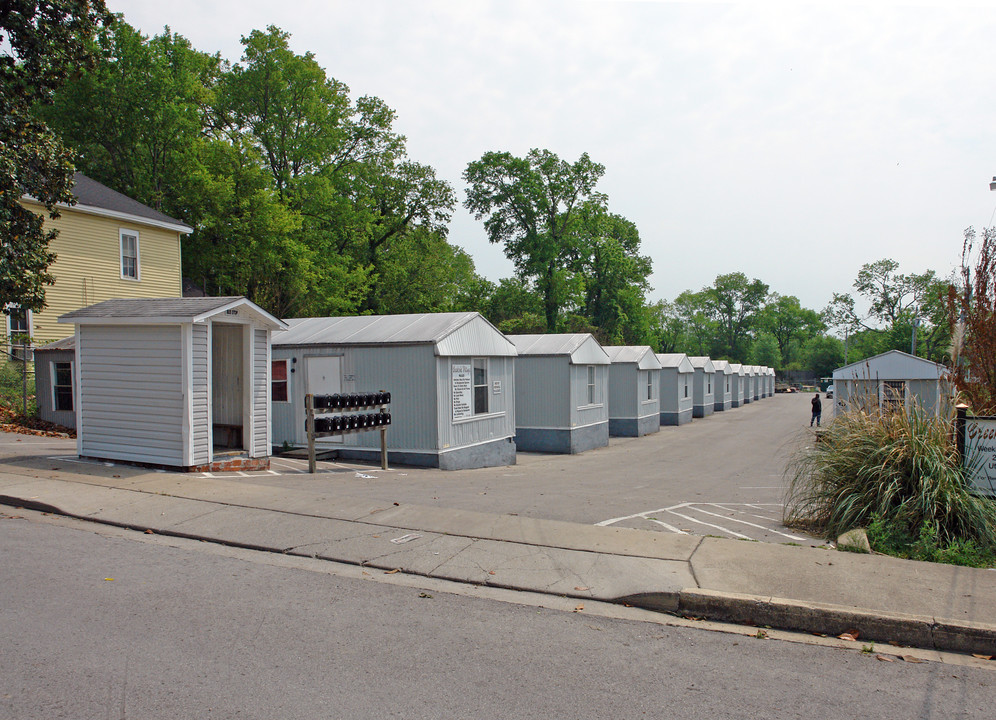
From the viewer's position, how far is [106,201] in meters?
25.0

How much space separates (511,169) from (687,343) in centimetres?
6250

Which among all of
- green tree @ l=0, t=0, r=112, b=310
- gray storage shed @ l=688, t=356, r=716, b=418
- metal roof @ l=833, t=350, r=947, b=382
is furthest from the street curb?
gray storage shed @ l=688, t=356, r=716, b=418

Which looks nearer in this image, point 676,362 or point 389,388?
point 389,388

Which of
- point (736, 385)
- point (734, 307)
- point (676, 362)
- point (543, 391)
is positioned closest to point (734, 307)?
point (734, 307)

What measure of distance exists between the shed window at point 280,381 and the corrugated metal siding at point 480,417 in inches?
147

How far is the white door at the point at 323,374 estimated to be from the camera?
647 inches

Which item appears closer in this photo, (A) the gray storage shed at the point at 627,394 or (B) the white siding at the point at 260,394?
(B) the white siding at the point at 260,394

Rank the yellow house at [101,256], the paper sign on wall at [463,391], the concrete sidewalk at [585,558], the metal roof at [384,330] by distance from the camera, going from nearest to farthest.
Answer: the concrete sidewalk at [585,558] < the metal roof at [384,330] < the paper sign on wall at [463,391] < the yellow house at [101,256]

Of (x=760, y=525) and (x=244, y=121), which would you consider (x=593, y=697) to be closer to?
(x=760, y=525)

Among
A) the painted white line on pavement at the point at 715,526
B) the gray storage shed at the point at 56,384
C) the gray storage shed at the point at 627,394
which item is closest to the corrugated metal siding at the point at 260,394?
the painted white line on pavement at the point at 715,526

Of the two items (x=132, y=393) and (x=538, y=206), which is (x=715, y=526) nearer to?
(x=132, y=393)

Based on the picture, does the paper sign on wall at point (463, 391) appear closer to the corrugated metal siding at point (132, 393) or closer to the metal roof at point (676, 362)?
the corrugated metal siding at point (132, 393)

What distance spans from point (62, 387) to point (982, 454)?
800 inches

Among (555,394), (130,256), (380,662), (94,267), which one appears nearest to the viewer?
(380,662)
